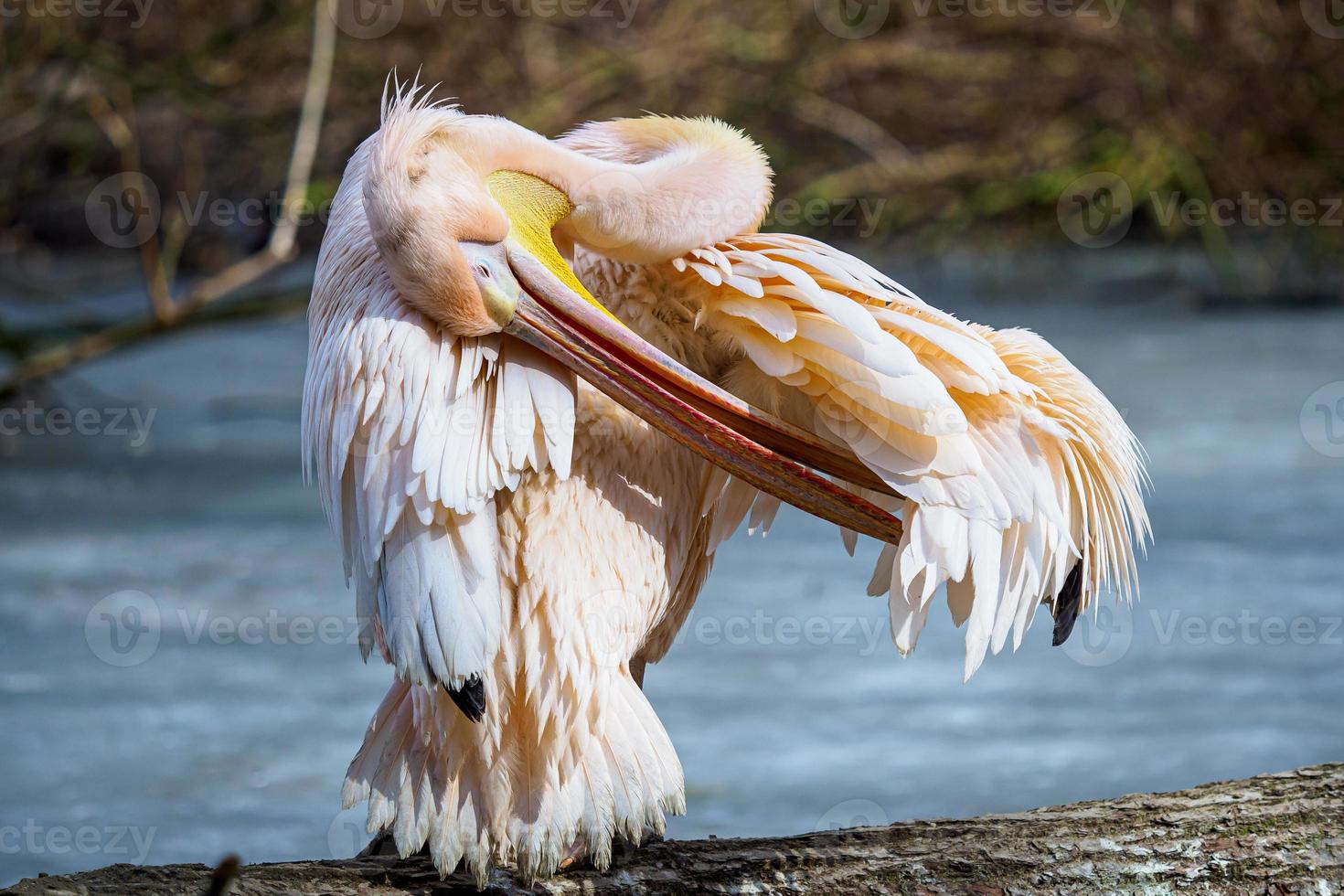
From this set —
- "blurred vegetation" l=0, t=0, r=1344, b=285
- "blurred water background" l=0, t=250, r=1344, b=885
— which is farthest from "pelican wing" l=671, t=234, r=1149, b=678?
"blurred vegetation" l=0, t=0, r=1344, b=285

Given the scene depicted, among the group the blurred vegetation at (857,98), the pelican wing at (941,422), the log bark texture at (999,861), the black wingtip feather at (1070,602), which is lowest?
the log bark texture at (999,861)

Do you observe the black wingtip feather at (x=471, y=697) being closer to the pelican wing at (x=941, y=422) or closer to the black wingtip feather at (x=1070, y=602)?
the pelican wing at (x=941, y=422)

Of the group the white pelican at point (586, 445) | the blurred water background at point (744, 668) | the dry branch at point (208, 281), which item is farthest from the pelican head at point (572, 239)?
the dry branch at point (208, 281)

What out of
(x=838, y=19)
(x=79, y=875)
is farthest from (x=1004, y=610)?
(x=838, y=19)

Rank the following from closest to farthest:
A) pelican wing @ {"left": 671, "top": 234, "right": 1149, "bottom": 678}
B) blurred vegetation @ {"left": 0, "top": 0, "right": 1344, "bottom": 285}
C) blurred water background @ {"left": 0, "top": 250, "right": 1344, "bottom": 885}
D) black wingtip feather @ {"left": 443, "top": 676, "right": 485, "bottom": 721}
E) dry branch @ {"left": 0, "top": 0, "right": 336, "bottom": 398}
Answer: black wingtip feather @ {"left": 443, "top": 676, "right": 485, "bottom": 721} → pelican wing @ {"left": 671, "top": 234, "right": 1149, "bottom": 678} → blurred water background @ {"left": 0, "top": 250, "right": 1344, "bottom": 885} → dry branch @ {"left": 0, "top": 0, "right": 336, "bottom": 398} → blurred vegetation @ {"left": 0, "top": 0, "right": 1344, "bottom": 285}

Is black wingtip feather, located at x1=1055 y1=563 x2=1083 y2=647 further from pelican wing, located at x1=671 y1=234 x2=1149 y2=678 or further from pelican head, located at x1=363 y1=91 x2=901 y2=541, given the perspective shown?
pelican head, located at x1=363 y1=91 x2=901 y2=541

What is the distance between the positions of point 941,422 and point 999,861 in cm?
63

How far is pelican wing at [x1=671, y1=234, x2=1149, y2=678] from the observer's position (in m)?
2.03

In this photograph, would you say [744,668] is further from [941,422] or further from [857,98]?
[857,98]

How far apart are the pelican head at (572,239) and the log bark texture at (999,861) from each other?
454 mm

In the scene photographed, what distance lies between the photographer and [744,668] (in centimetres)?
455

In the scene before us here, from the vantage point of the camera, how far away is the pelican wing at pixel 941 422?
203cm

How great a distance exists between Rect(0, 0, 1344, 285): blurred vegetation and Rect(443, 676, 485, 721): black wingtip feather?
18.5 feet

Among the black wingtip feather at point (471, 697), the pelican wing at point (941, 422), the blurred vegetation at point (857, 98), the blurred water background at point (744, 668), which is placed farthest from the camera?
the blurred vegetation at point (857, 98)
